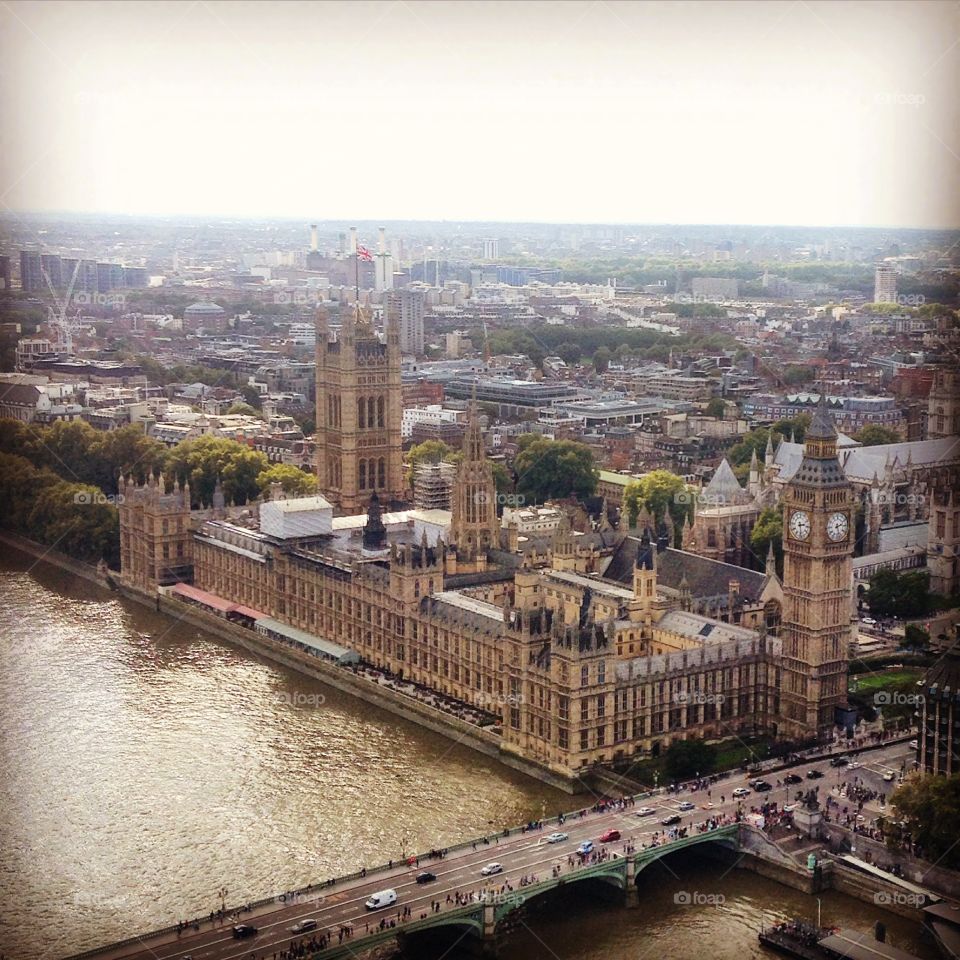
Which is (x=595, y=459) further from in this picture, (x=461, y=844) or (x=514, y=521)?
(x=461, y=844)

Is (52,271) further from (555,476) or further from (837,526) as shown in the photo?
(837,526)

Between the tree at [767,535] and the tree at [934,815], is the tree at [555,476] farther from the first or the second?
the tree at [934,815]

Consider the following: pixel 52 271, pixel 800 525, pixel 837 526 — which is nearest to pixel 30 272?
pixel 52 271

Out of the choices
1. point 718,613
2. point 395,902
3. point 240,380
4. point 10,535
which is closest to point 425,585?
point 718,613

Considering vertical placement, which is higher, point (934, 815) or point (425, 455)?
point (425, 455)

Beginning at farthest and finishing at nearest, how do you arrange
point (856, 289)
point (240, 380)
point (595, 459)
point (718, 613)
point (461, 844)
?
point (856, 289)
point (240, 380)
point (595, 459)
point (718, 613)
point (461, 844)

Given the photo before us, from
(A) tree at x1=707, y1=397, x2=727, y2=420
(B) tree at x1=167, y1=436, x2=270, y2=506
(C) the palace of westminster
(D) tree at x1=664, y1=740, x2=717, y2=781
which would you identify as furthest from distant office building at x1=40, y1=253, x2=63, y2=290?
(A) tree at x1=707, y1=397, x2=727, y2=420
